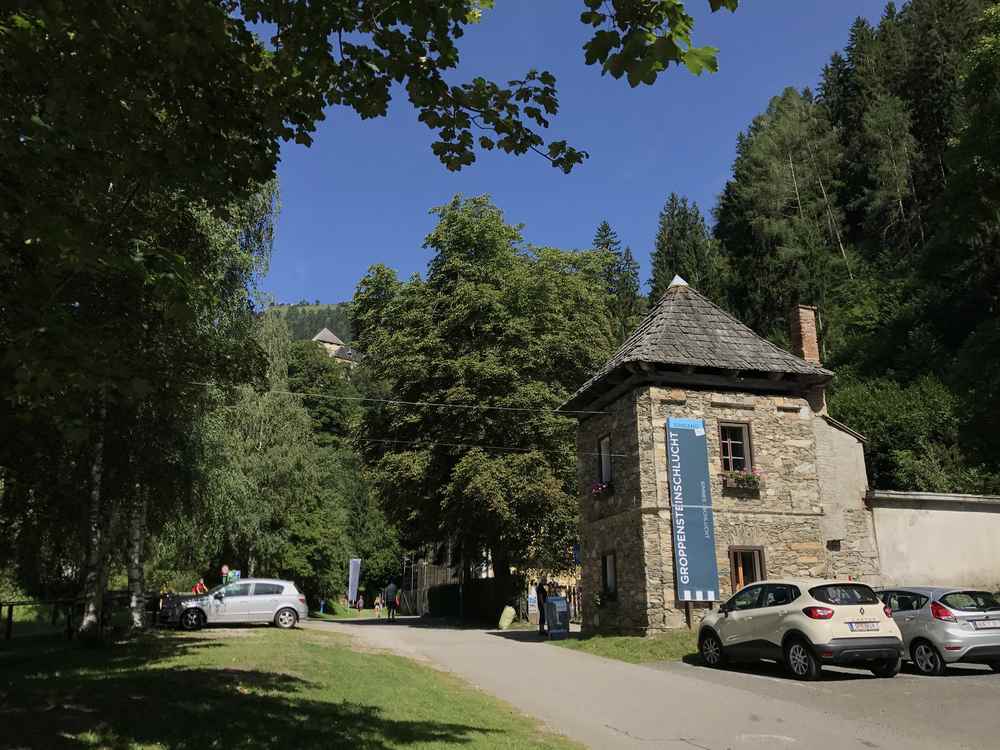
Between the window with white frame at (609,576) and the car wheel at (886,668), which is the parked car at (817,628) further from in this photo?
the window with white frame at (609,576)

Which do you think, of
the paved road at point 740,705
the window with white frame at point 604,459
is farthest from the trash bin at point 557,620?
the paved road at point 740,705

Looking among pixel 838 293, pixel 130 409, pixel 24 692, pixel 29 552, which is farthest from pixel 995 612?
pixel 838 293

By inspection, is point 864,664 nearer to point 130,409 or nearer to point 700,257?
point 130,409

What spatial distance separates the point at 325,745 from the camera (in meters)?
6.75

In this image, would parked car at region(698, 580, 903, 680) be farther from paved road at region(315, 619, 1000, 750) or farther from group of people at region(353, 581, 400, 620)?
group of people at region(353, 581, 400, 620)

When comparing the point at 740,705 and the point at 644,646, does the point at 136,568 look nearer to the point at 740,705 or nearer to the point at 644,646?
the point at 644,646

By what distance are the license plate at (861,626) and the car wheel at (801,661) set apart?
74 cm

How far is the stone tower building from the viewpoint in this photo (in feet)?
61.8

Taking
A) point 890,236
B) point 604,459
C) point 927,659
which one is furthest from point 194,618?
point 890,236

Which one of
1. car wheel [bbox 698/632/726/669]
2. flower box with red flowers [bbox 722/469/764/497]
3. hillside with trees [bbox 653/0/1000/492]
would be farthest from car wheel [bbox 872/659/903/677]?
hillside with trees [bbox 653/0/1000/492]

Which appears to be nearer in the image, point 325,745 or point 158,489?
point 325,745

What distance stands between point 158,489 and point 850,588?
13.9 m

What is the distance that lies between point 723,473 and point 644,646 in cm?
488

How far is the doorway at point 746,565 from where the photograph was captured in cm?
1892
